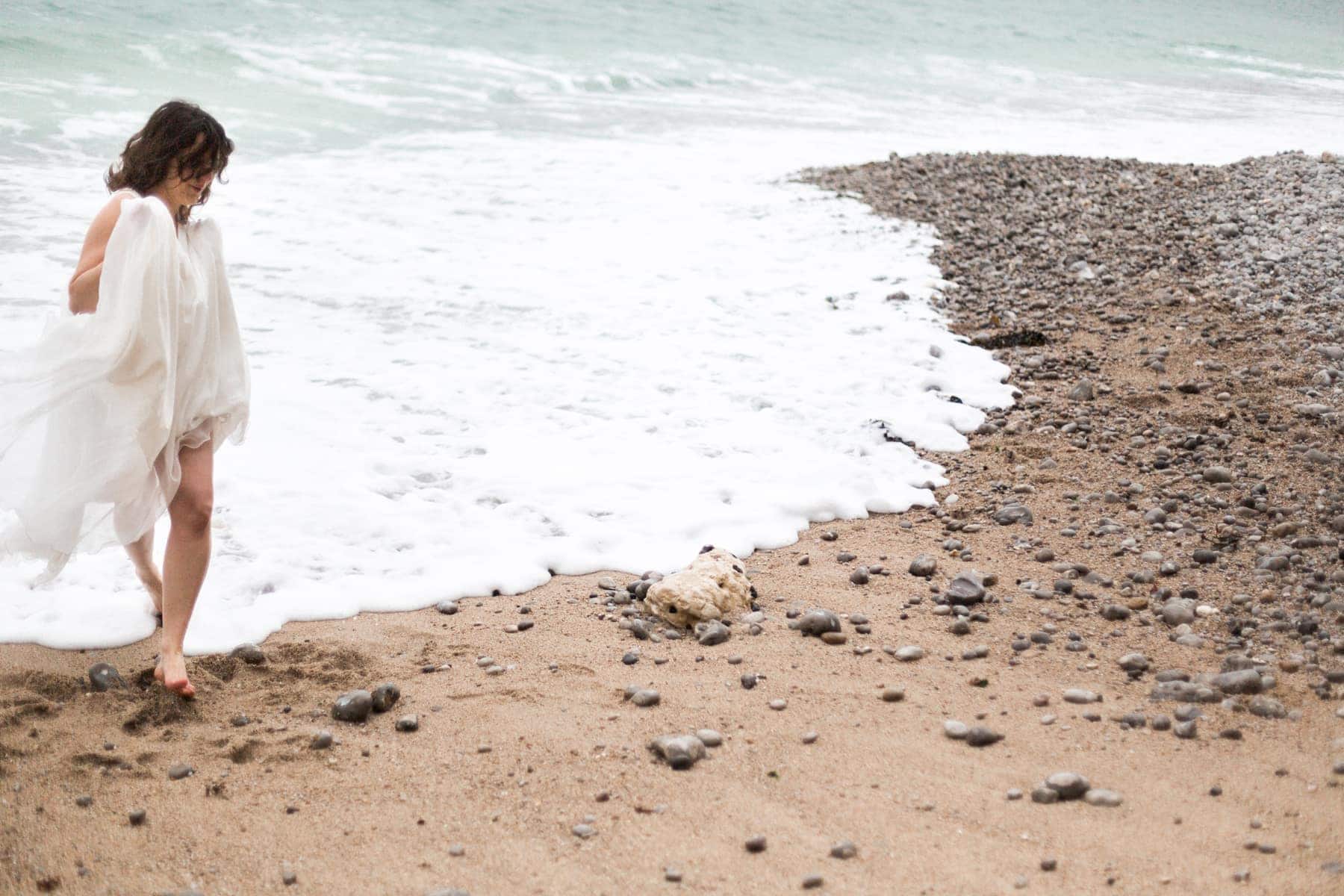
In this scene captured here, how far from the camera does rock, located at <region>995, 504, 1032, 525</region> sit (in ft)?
16.4

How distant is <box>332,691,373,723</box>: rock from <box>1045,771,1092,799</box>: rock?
2113 millimetres

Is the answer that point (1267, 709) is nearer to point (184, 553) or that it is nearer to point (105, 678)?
point (184, 553)

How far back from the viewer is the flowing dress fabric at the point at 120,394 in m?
3.38

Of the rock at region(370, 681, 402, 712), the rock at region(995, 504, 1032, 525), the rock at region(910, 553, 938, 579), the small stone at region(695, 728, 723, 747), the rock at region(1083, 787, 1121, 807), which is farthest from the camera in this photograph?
the rock at region(995, 504, 1032, 525)

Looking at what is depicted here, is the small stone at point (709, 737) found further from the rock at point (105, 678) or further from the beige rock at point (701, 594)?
the rock at point (105, 678)

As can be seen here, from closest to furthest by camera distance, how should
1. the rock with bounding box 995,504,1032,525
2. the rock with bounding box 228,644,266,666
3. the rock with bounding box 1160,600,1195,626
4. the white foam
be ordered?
1. the rock with bounding box 228,644,266,666
2. the rock with bounding box 1160,600,1195,626
3. the white foam
4. the rock with bounding box 995,504,1032,525

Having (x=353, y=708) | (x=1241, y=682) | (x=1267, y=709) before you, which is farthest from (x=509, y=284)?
(x=1267, y=709)

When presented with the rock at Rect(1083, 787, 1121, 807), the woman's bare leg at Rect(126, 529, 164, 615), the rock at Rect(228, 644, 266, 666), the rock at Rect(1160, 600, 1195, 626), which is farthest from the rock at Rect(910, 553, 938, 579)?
the woman's bare leg at Rect(126, 529, 164, 615)

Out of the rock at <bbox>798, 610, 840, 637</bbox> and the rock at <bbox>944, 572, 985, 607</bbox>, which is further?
the rock at <bbox>944, 572, 985, 607</bbox>

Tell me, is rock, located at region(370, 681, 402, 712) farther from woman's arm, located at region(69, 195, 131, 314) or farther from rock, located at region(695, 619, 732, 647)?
woman's arm, located at region(69, 195, 131, 314)

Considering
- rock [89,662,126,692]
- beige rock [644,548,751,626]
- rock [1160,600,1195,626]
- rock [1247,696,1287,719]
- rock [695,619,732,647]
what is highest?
rock [1160,600,1195,626]

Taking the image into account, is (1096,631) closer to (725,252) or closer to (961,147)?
(725,252)

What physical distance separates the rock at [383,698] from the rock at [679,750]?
910 millimetres

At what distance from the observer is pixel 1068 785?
300 cm
